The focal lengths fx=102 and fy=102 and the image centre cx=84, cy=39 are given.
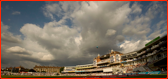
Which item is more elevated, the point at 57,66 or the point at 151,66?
the point at 151,66

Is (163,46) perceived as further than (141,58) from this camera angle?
No

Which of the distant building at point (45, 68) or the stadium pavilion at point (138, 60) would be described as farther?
the distant building at point (45, 68)

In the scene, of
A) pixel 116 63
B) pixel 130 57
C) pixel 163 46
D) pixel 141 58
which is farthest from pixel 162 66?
pixel 116 63

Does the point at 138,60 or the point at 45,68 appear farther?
the point at 45,68

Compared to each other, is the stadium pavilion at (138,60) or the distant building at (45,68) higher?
the stadium pavilion at (138,60)

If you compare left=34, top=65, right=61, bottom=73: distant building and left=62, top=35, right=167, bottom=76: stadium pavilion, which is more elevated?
left=62, top=35, right=167, bottom=76: stadium pavilion

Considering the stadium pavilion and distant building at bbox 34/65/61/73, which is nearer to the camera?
the stadium pavilion

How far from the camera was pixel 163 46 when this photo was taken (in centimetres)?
4369

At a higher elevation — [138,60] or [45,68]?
[138,60]

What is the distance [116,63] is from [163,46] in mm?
31954

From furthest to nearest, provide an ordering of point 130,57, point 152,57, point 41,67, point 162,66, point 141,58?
point 41,67, point 130,57, point 141,58, point 152,57, point 162,66

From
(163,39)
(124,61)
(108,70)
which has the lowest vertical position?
(108,70)

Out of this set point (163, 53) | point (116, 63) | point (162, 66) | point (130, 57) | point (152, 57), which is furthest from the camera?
point (116, 63)

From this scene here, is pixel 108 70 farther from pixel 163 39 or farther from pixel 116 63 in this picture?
pixel 163 39
